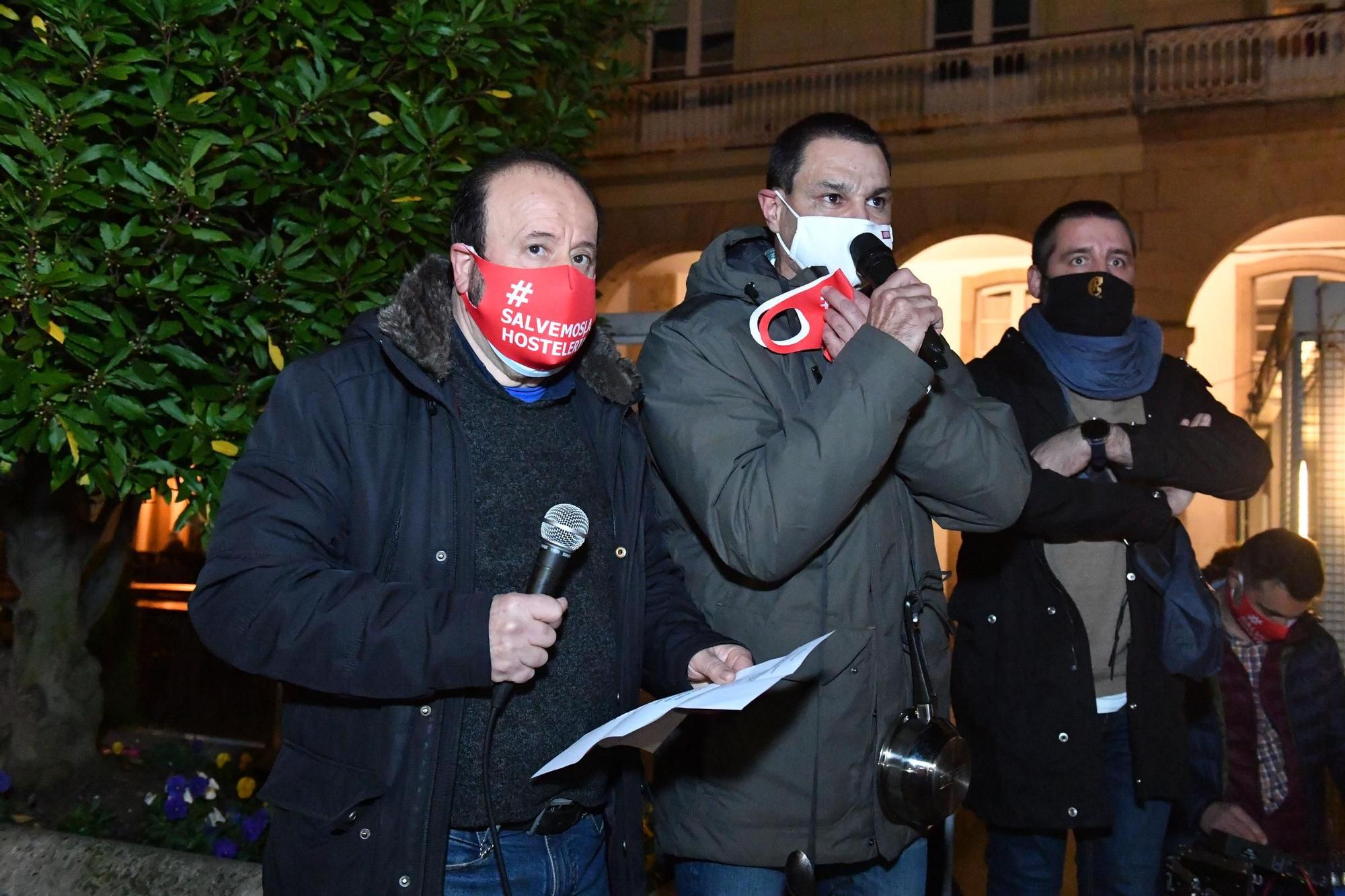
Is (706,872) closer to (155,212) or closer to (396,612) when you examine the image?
(396,612)

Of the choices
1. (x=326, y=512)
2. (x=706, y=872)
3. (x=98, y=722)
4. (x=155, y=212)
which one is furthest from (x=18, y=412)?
(x=98, y=722)

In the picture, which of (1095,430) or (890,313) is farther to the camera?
(1095,430)

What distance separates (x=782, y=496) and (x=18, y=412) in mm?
2142

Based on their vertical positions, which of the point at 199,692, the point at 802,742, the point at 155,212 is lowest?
the point at 199,692

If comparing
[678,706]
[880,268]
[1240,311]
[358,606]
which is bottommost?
[678,706]

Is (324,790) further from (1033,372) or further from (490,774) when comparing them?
(1033,372)

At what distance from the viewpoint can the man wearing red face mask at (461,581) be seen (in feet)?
5.93

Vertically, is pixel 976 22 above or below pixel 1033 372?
above

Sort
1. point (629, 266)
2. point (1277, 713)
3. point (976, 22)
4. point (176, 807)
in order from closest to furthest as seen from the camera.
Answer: point (1277, 713) → point (176, 807) → point (976, 22) → point (629, 266)

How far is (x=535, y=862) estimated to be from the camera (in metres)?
2.06

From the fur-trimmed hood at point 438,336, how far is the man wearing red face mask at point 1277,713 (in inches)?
97.3

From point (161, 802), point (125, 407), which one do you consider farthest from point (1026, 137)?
point (125, 407)

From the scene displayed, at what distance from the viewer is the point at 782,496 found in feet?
6.80

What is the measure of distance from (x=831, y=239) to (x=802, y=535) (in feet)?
2.44
